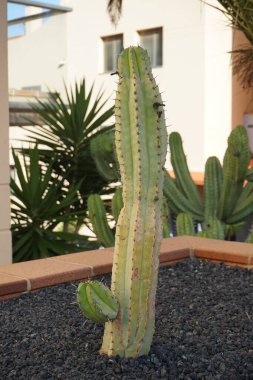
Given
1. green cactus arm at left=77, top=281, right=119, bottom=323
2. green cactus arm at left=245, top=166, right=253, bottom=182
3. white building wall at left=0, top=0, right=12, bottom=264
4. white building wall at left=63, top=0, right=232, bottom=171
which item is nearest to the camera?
green cactus arm at left=77, top=281, right=119, bottom=323

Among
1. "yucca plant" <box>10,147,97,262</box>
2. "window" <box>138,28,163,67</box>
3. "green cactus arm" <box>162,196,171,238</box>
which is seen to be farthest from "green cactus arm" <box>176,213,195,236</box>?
"window" <box>138,28,163,67</box>

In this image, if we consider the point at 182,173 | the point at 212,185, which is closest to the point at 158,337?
the point at 212,185

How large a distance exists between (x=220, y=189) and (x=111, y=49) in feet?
51.9

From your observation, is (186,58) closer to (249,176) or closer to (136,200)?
(249,176)

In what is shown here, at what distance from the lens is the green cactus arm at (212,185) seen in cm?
705

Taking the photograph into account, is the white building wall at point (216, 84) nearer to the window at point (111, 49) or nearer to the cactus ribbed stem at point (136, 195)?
the window at point (111, 49)

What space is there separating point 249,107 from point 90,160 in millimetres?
12453

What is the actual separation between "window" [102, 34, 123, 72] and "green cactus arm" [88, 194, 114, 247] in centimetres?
1596

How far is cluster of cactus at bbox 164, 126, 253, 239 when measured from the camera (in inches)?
264

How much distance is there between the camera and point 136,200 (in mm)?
2771

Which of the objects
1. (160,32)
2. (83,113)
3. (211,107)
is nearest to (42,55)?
(160,32)

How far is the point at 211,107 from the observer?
19688 millimetres

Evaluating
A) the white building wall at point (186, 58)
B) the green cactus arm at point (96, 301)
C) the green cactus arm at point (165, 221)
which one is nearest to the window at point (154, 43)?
the white building wall at point (186, 58)

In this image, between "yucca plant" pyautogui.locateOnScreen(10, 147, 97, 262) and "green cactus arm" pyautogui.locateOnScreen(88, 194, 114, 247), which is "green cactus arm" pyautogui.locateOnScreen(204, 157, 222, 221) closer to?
"green cactus arm" pyautogui.locateOnScreen(88, 194, 114, 247)
